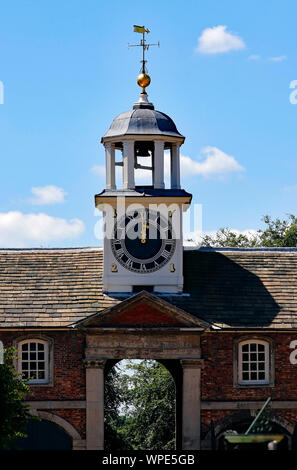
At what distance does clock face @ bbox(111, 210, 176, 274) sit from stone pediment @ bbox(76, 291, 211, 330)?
2.13 metres

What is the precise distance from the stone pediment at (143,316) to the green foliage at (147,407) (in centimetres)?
1873

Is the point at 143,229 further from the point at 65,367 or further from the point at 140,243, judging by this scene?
the point at 65,367

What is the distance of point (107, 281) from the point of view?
3962cm

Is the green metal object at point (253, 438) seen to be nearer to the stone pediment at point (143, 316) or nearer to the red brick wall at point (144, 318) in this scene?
the stone pediment at point (143, 316)

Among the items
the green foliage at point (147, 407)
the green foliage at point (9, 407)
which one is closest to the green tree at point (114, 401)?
the green foliage at point (147, 407)

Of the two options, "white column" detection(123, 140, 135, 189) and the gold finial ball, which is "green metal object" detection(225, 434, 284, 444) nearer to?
"white column" detection(123, 140, 135, 189)

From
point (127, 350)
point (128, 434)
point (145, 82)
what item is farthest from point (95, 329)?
point (128, 434)

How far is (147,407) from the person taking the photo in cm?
5856

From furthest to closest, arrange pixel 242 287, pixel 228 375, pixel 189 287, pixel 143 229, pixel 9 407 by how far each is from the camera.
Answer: pixel 242 287
pixel 189 287
pixel 143 229
pixel 228 375
pixel 9 407

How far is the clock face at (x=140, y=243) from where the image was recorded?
3978 cm

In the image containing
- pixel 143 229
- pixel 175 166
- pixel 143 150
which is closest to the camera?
pixel 143 229

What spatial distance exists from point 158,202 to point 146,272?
8.61 feet

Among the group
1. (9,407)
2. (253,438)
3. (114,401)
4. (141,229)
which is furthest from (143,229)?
(114,401)

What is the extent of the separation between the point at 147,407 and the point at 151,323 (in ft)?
70.1
